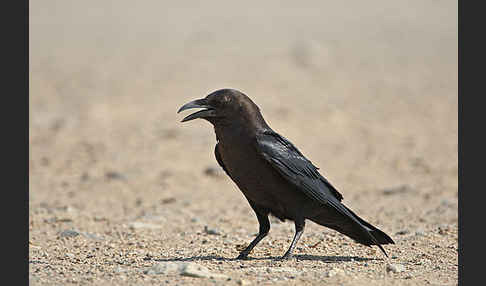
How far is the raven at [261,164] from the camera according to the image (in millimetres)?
5965

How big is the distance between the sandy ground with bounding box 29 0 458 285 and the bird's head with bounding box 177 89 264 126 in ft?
4.03

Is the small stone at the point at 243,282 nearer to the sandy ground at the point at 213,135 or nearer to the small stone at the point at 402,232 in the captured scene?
the sandy ground at the point at 213,135

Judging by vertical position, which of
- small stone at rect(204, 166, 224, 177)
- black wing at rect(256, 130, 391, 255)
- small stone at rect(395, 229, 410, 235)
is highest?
black wing at rect(256, 130, 391, 255)

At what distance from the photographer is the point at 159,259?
6.43m

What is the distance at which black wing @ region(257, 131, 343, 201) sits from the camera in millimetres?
5945

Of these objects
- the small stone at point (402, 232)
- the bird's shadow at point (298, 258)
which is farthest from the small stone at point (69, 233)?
the small stone at point (402, 232)

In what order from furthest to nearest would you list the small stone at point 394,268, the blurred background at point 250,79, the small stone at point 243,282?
the blurred background at point 250,79 → the small stone at point 394,268 → the small stone at point 243,282

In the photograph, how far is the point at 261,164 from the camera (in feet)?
19.6

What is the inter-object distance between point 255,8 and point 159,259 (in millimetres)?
23029

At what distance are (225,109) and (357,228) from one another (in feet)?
5.42

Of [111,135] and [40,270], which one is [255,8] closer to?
[111,135]

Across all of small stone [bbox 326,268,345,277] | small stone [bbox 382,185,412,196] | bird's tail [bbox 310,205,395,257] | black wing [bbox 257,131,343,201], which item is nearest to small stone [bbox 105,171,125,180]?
small stone [bbox 382,185,412,196]

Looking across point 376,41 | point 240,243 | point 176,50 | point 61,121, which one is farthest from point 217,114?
point 376,41

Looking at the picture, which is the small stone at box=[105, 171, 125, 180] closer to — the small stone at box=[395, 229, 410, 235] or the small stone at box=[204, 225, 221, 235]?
the small stone at box=[204, 225, 221, 235]
